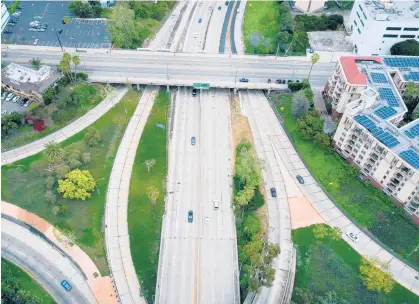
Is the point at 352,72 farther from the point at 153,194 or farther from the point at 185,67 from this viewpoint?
the point at 153,194

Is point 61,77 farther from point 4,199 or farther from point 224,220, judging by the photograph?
point 224,220

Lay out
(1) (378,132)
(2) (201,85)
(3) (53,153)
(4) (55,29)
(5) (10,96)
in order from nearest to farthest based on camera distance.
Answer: (1) (378,132) → (3) (53,153) → (5) (10,96) → (2) (201,85) → (4) (55,29)

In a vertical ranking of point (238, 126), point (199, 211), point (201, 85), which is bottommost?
point (199, 211)

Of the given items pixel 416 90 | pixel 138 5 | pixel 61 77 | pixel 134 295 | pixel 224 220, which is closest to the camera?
pixel 134 295

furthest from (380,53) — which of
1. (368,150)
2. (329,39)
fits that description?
(368,150)

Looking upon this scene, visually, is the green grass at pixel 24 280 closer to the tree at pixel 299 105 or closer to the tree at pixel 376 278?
the tree at pixel 376 278

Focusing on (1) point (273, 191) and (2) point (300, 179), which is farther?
(2) point (300, 179)

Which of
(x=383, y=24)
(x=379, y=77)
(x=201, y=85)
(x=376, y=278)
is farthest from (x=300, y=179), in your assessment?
(x=383, y=24)

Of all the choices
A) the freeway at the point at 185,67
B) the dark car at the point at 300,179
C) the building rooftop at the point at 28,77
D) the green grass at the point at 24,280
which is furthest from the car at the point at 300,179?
the building rooftop at the point at 28,77
